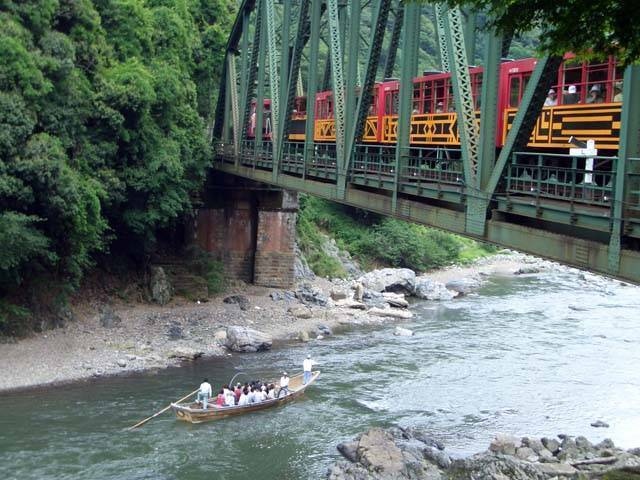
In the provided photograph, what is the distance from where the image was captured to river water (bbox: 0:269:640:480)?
18000mm

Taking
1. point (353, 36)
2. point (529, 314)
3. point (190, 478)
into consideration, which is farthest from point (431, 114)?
point (529, 314)

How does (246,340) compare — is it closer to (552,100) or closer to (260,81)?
(260,81)

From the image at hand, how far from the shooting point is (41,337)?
2667cm

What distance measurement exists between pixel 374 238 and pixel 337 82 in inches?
1161

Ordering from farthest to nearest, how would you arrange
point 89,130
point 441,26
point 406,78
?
point 89,130 → point 441,26 → point 406,78

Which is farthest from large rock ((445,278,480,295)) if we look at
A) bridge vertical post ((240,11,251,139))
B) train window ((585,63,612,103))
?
train window ((585,63,612,103))

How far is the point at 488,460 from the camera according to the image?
53.0ft

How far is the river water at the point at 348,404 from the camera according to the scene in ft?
59.1

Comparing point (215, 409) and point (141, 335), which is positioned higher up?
point (215, 409)

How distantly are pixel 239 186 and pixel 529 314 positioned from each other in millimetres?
14672

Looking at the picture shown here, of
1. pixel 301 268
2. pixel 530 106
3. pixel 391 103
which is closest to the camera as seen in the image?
pixel 530 106

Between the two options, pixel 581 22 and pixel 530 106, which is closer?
pixel 581 22

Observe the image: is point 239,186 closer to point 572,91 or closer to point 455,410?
point 455,410

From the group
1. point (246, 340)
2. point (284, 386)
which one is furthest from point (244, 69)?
point (284, 386)
